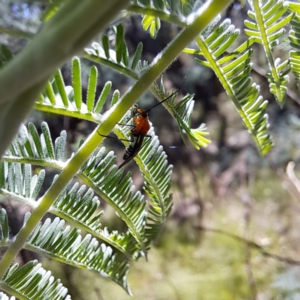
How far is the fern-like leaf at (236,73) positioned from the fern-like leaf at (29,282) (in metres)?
0.48

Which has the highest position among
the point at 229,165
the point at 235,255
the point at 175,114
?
the point at 229,165

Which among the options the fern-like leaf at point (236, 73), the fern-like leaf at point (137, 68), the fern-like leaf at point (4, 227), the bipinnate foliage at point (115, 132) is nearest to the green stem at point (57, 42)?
the bipinnate foliage at point (115, 132)

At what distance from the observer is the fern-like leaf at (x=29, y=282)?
702 millimetres

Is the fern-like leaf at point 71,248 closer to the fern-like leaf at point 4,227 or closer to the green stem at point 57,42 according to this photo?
the fern-like leaf at point 4,227

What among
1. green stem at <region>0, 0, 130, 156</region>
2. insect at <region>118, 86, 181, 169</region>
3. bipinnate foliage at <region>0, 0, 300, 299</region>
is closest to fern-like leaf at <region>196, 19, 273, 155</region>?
bipinnate foliage at <region>0, 0, 300, 299</region>

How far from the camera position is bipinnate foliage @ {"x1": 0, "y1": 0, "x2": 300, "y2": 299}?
1.61 ft

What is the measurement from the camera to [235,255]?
239cm

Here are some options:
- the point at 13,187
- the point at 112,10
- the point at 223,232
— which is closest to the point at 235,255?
the point at 223,232

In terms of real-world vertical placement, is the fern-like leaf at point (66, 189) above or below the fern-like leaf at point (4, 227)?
above

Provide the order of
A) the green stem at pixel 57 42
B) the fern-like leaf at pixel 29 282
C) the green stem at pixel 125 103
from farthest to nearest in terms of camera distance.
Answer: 1. the fern-like leaf at pixel 29 282
2. the green stem at pixel 125 103
3. the green stem at pixel 57 42

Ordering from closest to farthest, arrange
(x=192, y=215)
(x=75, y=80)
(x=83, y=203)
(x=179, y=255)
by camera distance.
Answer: (x=75, y=80) < (x=83, y=203) < (x=179, y=255) < (x=192, y=215)

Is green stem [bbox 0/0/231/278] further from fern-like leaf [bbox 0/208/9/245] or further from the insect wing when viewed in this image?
the insect wing

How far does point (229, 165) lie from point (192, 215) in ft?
1.51

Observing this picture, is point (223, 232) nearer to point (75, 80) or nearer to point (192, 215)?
point (192, 215)
